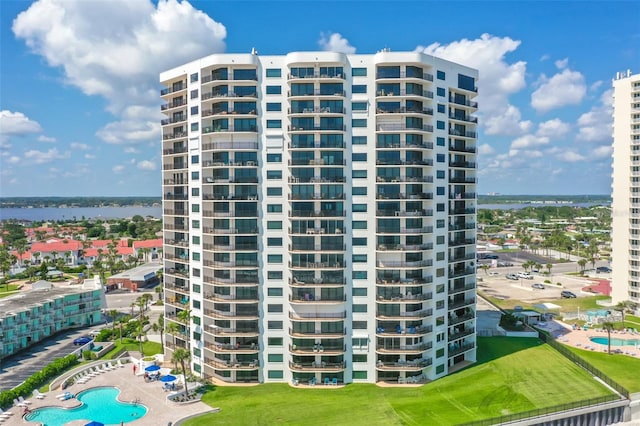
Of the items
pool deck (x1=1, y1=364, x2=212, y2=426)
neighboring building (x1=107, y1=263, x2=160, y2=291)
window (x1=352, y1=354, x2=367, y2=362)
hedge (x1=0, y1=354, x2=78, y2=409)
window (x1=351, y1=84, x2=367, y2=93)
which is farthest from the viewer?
neighboring building (x1=107, y1=263, x2=160, y2=291)

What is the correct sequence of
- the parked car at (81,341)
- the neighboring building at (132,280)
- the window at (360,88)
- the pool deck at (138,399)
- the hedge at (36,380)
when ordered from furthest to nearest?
1. the neighboring building at (132,280)
2. the parked car at (81,341)
3. the window at (360,88)
4. the hedge at (36,380)
5. the pool deck at (138,399)

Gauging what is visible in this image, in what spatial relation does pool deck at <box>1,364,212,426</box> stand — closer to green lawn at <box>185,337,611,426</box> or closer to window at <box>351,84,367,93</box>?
green lawn at <box>185,337,611,426</box>

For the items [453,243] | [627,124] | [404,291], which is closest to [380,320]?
[404,291]

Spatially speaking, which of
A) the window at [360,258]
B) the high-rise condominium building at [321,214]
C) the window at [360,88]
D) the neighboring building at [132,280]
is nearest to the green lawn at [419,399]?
the high-rise condominium building at [321,214]

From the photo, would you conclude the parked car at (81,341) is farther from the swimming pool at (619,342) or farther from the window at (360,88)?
the swimming pool at (619,342)

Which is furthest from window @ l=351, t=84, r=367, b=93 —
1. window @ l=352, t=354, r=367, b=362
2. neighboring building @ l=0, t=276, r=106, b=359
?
neighboring building @ l=0, t=276, r=106, b=359

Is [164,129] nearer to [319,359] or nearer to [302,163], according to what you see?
[302,163]
